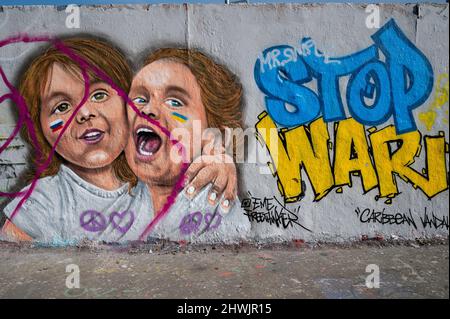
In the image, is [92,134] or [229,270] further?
[92,134]

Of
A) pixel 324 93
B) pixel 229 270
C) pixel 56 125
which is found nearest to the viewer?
pixel 229 270

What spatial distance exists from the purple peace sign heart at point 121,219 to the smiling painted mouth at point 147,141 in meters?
0.79

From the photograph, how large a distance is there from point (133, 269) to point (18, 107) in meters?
2.51

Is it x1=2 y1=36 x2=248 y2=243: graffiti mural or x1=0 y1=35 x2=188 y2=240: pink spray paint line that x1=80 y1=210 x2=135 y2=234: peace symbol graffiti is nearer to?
x1=2 y1=36 x2=248 y2=243: graffiti mural

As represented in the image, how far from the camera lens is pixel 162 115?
4699 millimetres

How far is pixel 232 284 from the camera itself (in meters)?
3.87

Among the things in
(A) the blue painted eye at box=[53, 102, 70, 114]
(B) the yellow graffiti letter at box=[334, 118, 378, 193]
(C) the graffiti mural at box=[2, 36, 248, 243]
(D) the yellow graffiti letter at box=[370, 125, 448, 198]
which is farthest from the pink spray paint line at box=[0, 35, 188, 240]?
(D) the yellow graffiti letter at box=[370, 125, 448, 198]

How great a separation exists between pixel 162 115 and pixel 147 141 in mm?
377

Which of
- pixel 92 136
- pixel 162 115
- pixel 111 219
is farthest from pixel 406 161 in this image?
pixel 92 136

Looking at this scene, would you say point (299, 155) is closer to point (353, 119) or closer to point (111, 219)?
point (353, 119)

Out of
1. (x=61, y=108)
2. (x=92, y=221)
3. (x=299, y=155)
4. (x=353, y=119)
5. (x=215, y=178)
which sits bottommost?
(x=92, y=221)

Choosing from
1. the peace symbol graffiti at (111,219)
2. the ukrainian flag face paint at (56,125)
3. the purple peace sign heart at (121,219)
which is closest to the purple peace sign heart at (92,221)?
the peace symbol graffiti at (111,219)

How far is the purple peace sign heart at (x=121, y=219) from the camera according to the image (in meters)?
4.85
